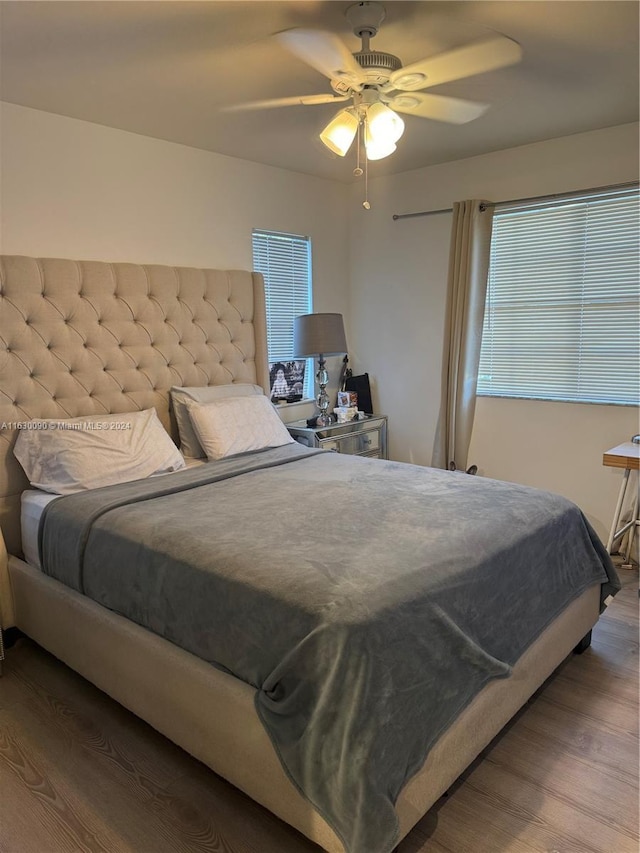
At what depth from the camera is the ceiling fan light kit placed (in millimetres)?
1809

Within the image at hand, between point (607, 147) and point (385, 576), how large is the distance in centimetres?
298

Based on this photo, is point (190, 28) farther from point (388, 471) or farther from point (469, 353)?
point (469, 353)

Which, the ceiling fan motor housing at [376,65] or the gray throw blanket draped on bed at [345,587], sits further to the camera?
the ceiling fan motor housing at [376,65]

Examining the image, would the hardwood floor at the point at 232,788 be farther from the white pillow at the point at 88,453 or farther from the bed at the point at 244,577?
the white pillow at the point at 88,453

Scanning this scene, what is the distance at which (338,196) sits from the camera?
14.9 ft

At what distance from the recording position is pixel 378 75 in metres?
2.06

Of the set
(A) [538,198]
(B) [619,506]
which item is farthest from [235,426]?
(A) [538,198]

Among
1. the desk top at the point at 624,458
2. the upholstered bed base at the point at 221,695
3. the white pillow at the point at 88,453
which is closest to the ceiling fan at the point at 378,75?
the white pillow at the point at 88,453

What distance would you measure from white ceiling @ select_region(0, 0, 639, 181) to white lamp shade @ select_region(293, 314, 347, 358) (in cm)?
111

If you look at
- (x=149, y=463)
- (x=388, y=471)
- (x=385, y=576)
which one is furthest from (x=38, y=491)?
(x=385, y=576)

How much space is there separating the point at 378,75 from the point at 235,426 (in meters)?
1.82

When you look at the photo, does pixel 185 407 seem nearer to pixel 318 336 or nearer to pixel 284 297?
pixel 318 336

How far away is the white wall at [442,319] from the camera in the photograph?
3.51m

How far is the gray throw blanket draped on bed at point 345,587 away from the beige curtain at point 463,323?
135 centimetres
